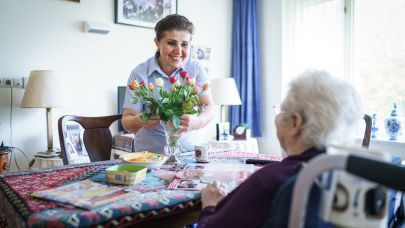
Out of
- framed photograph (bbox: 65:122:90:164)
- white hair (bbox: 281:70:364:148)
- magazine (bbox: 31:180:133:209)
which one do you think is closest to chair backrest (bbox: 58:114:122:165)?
magazine (bbox: 31:180:133:209)

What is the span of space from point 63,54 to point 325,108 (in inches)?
111

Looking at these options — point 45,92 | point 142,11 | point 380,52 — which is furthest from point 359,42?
point 45,92

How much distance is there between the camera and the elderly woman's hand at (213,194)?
1.09 meters

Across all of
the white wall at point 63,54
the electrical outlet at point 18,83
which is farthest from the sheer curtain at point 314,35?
the electrical outlet at point 18,83

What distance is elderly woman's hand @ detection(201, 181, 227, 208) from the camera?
1.09 meters

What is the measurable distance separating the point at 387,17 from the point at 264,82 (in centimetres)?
147

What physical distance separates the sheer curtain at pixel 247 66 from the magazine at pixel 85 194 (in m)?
3.11

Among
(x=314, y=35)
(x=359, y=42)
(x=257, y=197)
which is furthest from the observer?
(x=314, y=35)

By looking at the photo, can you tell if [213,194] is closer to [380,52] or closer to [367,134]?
[367,134]

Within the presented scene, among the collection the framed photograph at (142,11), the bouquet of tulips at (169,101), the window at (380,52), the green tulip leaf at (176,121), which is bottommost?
the green tulip leaf at (176,121)

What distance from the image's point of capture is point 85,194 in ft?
3.59

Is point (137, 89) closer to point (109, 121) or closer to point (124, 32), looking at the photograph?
point (109, 121)

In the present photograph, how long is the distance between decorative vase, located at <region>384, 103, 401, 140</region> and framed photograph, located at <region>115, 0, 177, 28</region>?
243cm

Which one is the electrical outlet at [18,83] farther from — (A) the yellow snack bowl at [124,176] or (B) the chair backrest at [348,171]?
(B) the chair backrest at [348,171]
